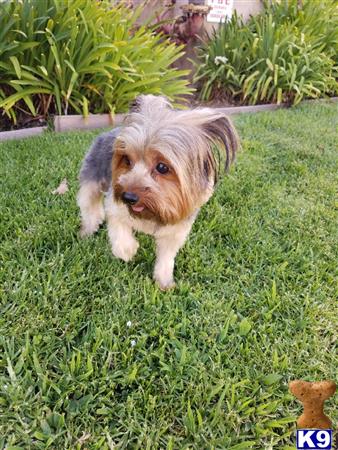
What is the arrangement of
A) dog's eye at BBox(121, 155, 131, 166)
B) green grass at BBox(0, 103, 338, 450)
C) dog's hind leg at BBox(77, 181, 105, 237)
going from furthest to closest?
dog's hind leg at BBox(77, 181, 105, 237)
dog's eye at BBox(121, 155, 131, 166)
green grass at BBox(0, 103, 338, 450)

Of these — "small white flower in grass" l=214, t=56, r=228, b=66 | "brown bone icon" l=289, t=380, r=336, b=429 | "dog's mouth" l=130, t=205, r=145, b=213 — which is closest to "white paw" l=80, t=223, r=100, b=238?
"dog's mouth" l=130, t=205, r=145, b=213

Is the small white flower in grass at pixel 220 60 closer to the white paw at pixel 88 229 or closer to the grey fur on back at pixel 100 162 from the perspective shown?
the grey fur on back at pixel 100 162

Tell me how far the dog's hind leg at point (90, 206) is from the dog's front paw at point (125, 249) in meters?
0.48

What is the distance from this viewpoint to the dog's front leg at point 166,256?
2.64m

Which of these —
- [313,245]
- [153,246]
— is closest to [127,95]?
[153,246]

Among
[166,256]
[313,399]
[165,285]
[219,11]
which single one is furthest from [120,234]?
[219,11]

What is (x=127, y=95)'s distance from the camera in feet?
17.9

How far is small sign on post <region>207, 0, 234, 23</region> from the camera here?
7.59m

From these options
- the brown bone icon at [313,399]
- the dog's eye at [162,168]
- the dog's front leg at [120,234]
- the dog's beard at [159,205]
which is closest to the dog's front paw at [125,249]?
the dog's front leg at [120,234]

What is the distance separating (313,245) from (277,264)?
0.43m

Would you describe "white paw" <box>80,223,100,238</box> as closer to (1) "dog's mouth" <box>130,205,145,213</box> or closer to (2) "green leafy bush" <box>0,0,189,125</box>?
(1) "dog's mouth" <box>130,205,145,213</box>

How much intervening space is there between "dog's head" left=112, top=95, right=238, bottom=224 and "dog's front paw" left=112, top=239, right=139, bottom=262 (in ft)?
1.26

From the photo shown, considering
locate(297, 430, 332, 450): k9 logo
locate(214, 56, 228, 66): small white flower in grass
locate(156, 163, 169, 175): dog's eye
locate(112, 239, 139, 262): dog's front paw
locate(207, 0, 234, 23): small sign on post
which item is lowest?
locate(297, 430, 332, 450): k9 logo

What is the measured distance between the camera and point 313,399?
2039 mm
